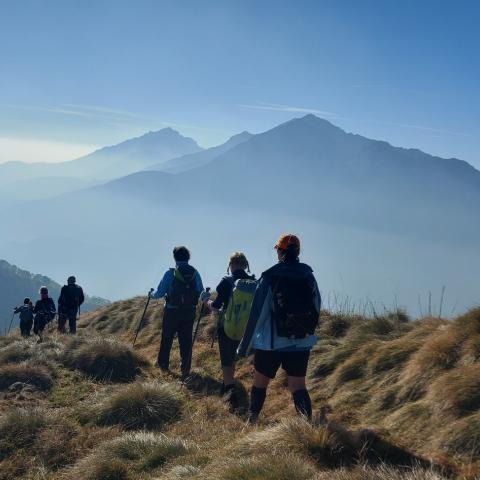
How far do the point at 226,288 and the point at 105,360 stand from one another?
12.2ft

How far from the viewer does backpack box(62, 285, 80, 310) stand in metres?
17.5

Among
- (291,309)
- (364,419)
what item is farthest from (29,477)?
(364,419)

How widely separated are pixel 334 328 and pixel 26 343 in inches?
300

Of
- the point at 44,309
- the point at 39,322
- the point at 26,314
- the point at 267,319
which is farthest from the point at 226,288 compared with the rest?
the point at 26,314

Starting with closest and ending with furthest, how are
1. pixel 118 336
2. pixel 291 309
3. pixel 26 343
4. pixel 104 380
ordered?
pixel 291 309, pixel 104 380, pixel 26 343, pixel 118 336

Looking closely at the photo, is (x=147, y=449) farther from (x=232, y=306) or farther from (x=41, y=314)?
(x=41, y=314)

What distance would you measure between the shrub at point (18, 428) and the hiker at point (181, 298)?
165 inches

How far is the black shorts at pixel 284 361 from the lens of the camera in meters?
6.65

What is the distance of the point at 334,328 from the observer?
38.2 feet

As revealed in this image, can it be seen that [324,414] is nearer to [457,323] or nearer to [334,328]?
[457,323]

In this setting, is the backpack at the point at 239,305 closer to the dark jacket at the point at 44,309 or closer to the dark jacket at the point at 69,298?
the dark jacket at the point at 44,309

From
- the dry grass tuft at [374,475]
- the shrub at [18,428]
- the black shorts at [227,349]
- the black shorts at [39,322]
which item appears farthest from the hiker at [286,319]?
the black shorts at [39,322]

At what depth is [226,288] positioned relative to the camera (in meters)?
8.82

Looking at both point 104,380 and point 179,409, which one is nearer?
point 179,409
